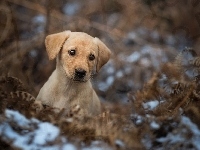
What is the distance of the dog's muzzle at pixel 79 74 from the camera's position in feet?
12.2

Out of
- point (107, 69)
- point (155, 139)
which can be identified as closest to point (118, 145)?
point (155, 139)

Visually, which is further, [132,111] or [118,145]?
[132,111]

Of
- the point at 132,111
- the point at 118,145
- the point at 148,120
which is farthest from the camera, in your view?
the point at 132,111

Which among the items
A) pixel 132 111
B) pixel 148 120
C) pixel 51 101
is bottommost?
pixel 148 120

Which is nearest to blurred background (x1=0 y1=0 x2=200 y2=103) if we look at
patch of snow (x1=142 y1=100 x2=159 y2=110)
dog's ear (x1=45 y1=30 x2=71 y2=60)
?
dog's ear (x1=45 y1=30 x2=71 y2=60)

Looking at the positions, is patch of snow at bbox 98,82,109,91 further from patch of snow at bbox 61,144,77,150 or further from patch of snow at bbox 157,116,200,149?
patch of snow at bbox 61,144,77,150

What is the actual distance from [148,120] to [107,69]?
9.31 feet

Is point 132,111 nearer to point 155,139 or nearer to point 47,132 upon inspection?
point 155,139

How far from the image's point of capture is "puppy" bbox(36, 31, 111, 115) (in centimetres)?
380

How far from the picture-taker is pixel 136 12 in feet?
20.7

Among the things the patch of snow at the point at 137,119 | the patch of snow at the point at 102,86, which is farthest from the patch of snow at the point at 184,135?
the patch of snow at the point at 102,86

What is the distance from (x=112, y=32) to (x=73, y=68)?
252 cm

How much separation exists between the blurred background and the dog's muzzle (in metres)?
1.64

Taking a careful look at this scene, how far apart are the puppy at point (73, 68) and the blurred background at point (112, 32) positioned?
4.35 ft
